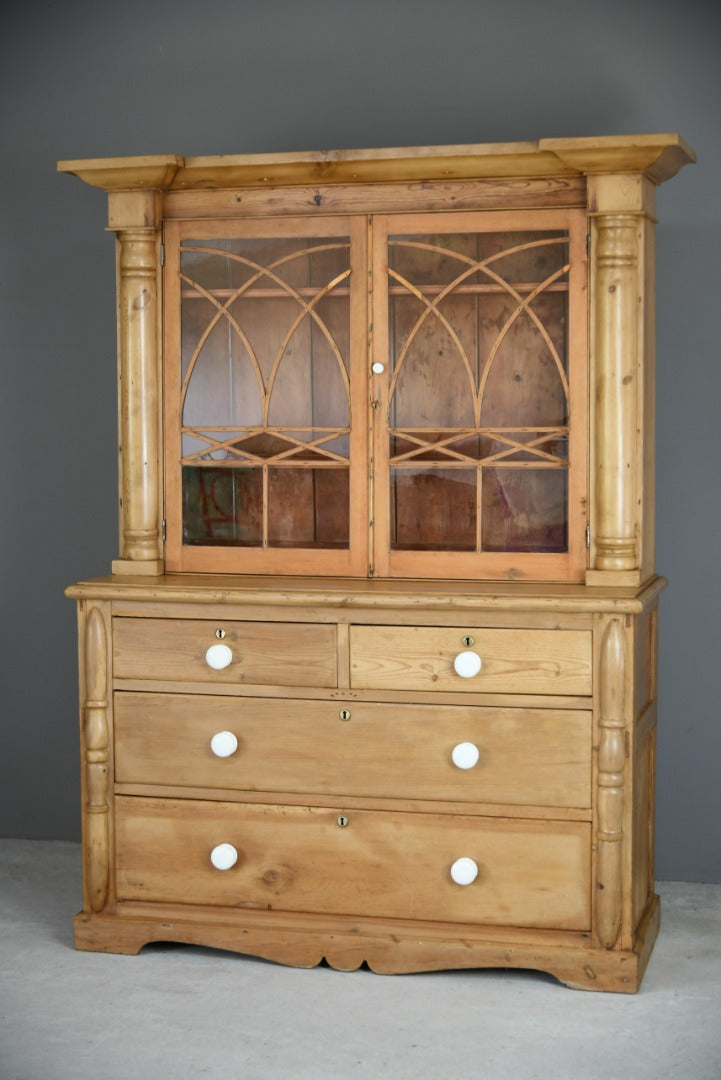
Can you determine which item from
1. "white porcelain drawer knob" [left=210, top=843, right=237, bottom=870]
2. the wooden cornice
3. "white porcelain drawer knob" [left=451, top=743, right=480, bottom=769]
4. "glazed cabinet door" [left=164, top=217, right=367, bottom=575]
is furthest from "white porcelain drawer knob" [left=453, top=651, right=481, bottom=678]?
the wooden cornice

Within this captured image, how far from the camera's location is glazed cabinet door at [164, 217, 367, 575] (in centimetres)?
319

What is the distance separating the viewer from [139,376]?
3.23 m

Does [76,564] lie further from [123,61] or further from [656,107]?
[656,107]

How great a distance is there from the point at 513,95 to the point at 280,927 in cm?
224

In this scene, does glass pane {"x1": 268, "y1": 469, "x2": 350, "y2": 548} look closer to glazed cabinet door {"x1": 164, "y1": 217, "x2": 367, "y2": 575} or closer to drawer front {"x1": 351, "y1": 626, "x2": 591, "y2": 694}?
glazed cabinet door {"x1": 164, "y1": 217, "x2": 367, "y2": 575}

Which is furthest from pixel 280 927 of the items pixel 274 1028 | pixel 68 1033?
pixel 68 1033

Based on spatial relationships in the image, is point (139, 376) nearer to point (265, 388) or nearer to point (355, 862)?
point (265, 388)

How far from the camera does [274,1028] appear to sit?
2.71 m

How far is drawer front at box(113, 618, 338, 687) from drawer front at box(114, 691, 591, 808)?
6 centimetres

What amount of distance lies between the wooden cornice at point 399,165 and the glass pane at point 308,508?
2.30ft

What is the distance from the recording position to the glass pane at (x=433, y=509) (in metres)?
3.15

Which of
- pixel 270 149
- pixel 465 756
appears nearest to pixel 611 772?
pixel 465 756

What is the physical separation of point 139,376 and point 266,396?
31 centimetres

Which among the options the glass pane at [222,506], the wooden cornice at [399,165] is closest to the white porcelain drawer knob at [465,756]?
the glass pane at [222,506]
